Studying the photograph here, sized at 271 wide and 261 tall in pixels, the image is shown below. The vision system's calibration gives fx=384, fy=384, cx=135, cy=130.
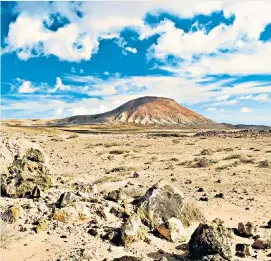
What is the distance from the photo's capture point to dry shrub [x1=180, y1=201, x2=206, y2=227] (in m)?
12.2

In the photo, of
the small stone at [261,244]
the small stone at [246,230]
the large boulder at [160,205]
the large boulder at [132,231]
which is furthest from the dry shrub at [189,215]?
the small stone at [261,244]

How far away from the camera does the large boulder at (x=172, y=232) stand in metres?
10.8

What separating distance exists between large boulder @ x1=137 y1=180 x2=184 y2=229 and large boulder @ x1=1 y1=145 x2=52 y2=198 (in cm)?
394

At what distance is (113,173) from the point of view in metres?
23.3

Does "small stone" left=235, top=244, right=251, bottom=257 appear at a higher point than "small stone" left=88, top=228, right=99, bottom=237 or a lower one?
lower

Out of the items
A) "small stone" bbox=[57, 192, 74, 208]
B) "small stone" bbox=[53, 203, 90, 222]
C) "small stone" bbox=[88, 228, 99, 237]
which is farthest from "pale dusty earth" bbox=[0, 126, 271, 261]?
"small stone" bbox=[57, 192, 74, 208]

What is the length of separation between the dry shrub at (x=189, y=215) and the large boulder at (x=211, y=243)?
7.69ft

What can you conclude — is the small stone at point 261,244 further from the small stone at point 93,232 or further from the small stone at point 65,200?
the small stone at point 65,200

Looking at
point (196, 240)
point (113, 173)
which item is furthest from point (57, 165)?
point (196, 240)

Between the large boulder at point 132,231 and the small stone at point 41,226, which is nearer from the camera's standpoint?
the large boulder at point 132,231

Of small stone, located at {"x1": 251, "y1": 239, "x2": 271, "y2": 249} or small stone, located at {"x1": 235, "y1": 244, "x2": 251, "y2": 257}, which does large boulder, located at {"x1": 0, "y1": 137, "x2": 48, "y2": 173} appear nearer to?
small stone, located at {"x1": 235, "y1": 244, "x2": 251, "y2": 257}

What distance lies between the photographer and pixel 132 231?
10.4m

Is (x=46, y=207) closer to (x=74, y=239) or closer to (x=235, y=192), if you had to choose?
(x=74, y=239)

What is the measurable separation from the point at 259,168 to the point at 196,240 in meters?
16.1
